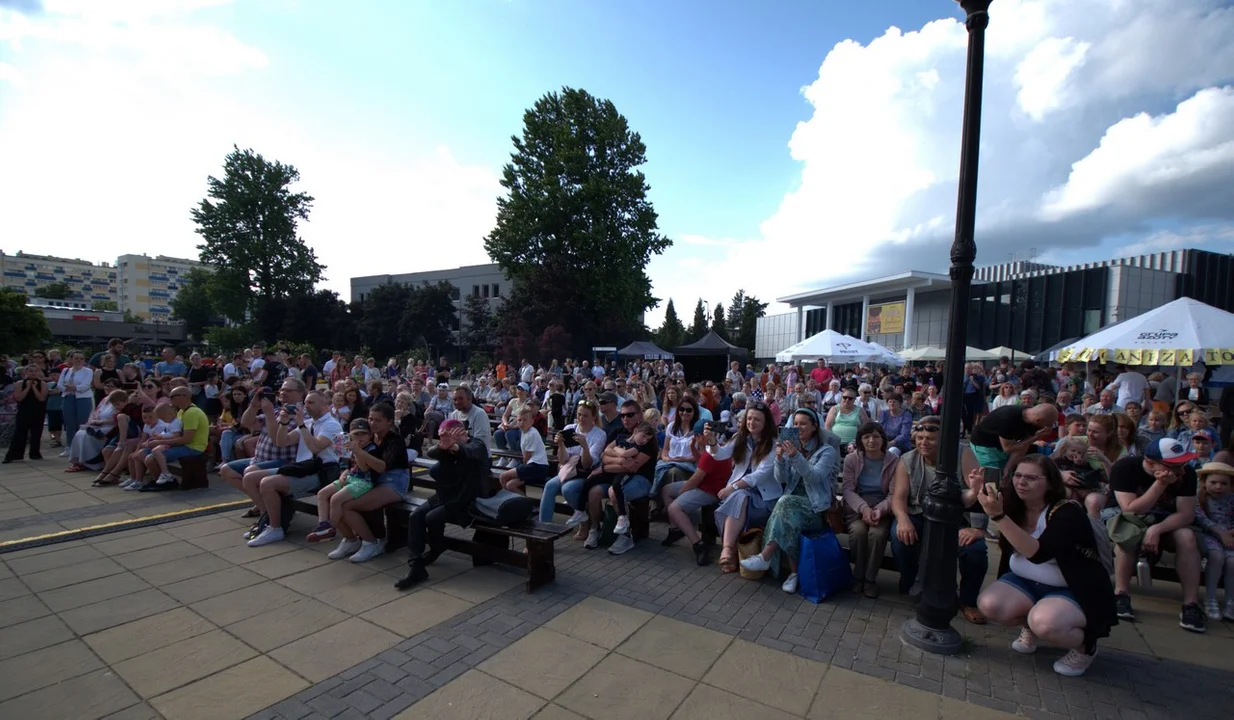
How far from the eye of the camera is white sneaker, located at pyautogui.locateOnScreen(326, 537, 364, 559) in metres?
4.95

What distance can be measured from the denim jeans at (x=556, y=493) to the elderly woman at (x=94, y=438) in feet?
23.3

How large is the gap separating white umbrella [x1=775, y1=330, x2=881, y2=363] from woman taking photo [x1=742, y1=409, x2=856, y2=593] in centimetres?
968

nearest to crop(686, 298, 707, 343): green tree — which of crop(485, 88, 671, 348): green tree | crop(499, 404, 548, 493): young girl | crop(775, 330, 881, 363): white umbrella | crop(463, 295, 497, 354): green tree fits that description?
crop(463, 295, 497, 354): green tree

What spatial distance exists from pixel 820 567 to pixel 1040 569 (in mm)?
1357

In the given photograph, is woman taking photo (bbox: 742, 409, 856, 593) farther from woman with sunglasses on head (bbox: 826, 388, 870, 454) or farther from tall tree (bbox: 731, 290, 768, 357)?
tall tree (bbox: 731, 290, 768, 357)

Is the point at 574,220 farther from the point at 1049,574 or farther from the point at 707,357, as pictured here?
the point at 1049,574

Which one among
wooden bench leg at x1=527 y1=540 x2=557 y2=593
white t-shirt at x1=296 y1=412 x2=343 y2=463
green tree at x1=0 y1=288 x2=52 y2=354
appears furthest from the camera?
green tree at x1=0 y1=288 x2=52 y2=354

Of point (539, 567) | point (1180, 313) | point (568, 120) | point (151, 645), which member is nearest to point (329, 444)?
point (151, 645)

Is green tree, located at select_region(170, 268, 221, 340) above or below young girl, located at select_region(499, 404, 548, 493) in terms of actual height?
above

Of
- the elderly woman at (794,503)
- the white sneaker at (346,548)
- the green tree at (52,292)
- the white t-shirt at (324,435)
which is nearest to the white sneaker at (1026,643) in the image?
the elderly woman at (794,503)

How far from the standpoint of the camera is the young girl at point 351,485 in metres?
4.84

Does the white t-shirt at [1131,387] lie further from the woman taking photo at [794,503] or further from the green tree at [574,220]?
the green tree at [574,220]

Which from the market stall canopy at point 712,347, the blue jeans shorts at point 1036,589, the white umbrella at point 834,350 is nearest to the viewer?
the blue jeans shorts at point 1036,589

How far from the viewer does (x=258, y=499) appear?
18.2ft
